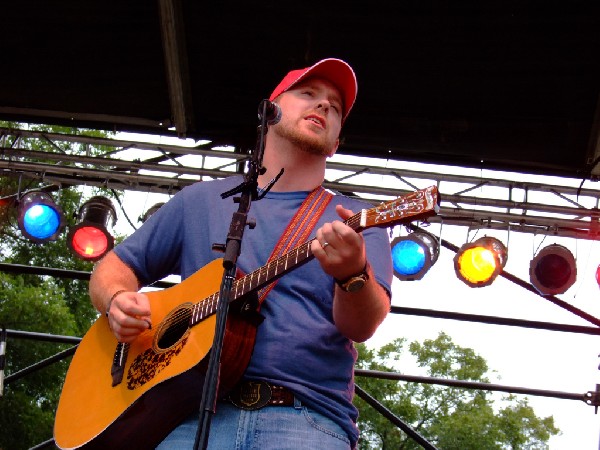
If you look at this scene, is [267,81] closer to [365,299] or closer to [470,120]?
[470,120]

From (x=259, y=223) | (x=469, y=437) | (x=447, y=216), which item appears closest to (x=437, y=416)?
(x=469, y=437)

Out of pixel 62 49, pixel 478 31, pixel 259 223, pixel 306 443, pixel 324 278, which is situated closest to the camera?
pixel 306 443

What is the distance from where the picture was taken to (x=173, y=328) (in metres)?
2.63

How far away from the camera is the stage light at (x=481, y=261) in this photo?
541 cm

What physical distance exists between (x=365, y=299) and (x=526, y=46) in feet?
10.2

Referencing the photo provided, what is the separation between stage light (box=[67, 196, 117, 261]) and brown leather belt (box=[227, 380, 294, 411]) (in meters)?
3.65

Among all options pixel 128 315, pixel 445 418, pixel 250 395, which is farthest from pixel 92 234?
pixel 445 418

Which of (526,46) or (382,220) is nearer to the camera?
(382,220)

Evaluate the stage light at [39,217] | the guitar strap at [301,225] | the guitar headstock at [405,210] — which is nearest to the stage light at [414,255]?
the stage light at [39,217]

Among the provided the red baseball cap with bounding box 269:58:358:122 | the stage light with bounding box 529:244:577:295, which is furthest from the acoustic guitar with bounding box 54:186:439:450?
the stage light with bounding box 529:244:577:295

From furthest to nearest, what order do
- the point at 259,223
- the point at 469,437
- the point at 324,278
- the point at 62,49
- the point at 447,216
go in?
the point at 469,437
the point at 447,216
the point at 62,49
the point at 259,223
the point at 324,278

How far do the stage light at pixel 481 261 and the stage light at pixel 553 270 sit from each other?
0.27 m

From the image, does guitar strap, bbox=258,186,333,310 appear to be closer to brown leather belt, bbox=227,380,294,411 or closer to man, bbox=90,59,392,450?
man, bbox=90,59,392,450

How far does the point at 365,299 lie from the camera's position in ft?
7.26
